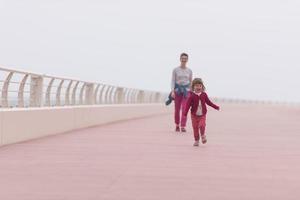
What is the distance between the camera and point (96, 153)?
37.6ft

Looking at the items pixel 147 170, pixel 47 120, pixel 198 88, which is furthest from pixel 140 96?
pixel 147 170

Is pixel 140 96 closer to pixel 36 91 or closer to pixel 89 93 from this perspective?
pixel 89 93

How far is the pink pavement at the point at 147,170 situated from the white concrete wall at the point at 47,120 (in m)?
0.35

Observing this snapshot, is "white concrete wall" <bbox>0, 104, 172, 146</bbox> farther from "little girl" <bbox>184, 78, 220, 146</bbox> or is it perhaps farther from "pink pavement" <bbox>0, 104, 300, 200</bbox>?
"little girl" <bbox>184, 78, 220, 146</bbox>

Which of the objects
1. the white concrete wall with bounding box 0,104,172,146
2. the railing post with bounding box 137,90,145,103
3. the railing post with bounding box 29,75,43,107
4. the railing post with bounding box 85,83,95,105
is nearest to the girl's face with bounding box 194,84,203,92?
the white concrete wall with bounding box 0,104,172,146

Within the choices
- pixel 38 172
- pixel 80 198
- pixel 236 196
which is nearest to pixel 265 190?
pixel 236 196

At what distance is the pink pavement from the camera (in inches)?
277

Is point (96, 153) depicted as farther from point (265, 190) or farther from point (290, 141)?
point (290, 141)

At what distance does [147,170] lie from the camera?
905 cm

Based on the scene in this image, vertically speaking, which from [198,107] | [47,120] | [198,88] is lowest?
[47,120]

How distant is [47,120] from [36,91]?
2.09 ft

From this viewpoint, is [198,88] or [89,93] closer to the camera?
[198,88]

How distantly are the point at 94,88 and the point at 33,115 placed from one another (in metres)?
8.05

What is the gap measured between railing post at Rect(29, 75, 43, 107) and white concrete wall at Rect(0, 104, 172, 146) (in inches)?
8.3
